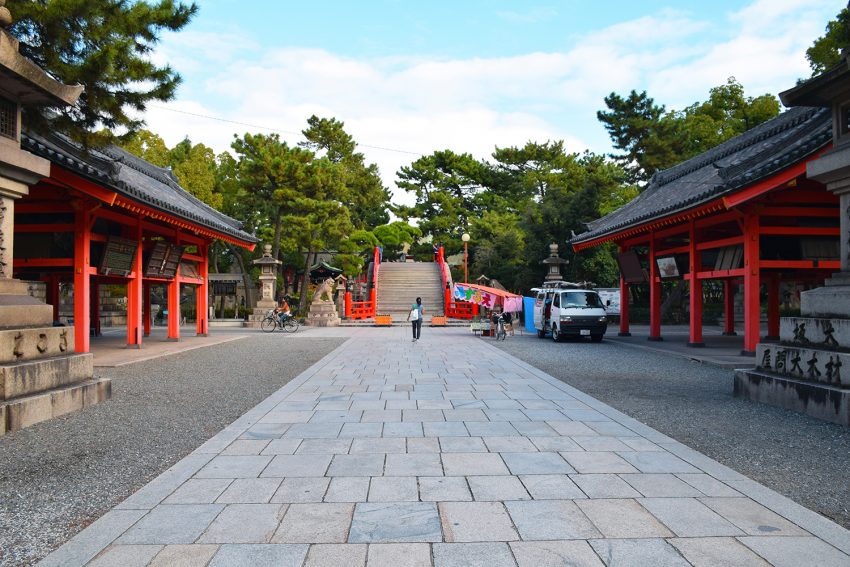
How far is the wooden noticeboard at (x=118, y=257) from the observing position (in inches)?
499

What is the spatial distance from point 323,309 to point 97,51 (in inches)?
768

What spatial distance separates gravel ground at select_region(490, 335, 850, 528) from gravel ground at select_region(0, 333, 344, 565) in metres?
4.75

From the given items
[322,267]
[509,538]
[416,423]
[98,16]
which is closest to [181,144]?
[322,267]

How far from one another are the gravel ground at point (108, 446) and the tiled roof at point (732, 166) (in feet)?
30.5

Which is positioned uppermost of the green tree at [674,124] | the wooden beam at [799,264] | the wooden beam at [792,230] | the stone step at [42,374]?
the green tree at [674,124]

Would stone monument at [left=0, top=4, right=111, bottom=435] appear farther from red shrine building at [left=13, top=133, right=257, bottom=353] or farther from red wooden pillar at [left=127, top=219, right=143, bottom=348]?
red wooden pillar at [left=127, top=219, right=143, bottom=348]

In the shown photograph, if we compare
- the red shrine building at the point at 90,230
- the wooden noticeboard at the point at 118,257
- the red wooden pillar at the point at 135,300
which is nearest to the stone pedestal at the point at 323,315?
the red shrine building at the point at 90,230

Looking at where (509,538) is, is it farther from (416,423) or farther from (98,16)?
(98,16)

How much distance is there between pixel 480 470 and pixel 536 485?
20.0 inches

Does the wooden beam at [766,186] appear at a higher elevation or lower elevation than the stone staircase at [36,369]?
higher

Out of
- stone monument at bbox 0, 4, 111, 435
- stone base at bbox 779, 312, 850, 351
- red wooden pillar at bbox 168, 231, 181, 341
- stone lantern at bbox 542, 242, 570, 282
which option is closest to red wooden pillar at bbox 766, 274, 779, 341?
stone base at bbox 779, 312, 850, 351

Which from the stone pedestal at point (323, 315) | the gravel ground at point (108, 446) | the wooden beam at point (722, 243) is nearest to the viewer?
the gravel ground at point (108, 446)

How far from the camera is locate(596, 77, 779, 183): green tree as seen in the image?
2814 centimetres

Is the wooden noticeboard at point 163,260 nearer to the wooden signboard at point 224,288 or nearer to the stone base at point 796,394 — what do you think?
the stone base at point 796,394
